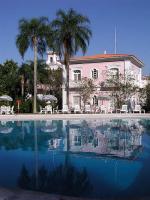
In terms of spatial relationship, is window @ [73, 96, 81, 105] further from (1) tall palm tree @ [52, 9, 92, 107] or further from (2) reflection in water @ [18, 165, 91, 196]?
(2) reflection in water @ [18, 165, 91, 196]

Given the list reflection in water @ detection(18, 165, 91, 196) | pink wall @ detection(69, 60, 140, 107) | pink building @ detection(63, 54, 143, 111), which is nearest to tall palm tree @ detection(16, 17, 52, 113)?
pink building @ detection(63, 54, 143, 111)

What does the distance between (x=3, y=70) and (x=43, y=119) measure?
2045cm

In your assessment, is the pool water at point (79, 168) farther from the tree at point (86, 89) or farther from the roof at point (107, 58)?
the roof at point (107, 58)

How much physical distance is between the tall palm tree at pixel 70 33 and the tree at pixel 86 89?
429 cm

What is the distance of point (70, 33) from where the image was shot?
34.8 meters

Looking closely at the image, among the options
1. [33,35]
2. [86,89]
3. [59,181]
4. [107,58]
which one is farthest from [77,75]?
[59,181]

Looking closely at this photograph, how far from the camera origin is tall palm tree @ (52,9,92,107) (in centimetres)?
3478

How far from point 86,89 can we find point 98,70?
4075 mm

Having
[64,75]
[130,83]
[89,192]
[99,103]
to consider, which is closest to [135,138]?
[89,192]

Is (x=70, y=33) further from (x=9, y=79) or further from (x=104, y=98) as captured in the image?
(x=9, y=79)

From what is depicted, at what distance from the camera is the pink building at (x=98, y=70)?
39562 millimetres

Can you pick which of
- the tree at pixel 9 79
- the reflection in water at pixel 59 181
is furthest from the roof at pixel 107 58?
the reflection in water at pixel 59 181

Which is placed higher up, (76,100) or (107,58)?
(107,58)

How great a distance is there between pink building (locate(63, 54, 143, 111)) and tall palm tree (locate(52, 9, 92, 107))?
5.82 m
